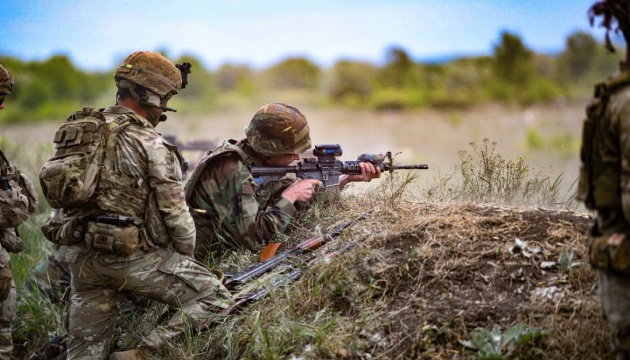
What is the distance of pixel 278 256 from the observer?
6020 millimetres

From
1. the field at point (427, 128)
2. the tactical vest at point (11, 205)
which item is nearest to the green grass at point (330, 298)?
the tactical vest at point (11, 205)

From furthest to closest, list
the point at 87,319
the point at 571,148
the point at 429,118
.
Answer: the point at 429,118 < the point at 571,148 < the point at 87,319

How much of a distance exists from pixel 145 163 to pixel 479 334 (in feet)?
8.77

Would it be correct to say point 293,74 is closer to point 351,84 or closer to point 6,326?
point 351,84

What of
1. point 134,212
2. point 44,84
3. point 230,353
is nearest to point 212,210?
point 134,212

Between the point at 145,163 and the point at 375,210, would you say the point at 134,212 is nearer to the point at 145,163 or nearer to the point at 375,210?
the point at 145,163

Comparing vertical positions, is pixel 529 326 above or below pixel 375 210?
below

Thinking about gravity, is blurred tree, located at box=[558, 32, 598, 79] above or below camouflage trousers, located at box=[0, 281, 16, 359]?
above

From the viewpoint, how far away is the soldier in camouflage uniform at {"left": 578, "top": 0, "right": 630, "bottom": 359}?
3584mm

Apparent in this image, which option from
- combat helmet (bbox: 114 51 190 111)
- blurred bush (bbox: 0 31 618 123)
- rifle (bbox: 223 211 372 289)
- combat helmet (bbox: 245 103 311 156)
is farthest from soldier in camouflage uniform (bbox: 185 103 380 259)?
blurred bush (bbox: 0 31 618 123)

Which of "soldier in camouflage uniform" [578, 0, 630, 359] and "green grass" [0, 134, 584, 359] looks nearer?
"soldier in camouflage uniform" [578, 0, 630, 359]

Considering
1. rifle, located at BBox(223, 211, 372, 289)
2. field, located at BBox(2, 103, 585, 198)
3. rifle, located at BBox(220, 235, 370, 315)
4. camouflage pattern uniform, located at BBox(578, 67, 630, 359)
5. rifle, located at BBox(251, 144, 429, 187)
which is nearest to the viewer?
camouflage pattern uniform, located at BBox(578, 67, 630, 359)

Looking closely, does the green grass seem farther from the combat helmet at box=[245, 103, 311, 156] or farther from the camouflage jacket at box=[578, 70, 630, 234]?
the camouflage jacket at box=[578, 70, 630, 234]

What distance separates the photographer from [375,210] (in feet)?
20.3
